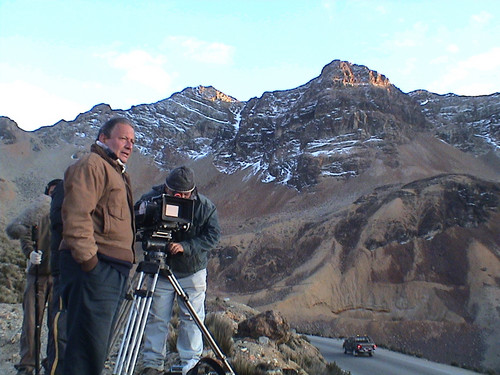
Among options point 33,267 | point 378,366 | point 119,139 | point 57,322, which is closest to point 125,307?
point 57,322

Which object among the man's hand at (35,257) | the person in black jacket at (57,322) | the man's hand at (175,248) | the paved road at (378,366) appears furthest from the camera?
the paved road at (378,366)

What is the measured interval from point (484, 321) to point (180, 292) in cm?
3314

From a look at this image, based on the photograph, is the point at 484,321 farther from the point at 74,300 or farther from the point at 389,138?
the point at 389,138

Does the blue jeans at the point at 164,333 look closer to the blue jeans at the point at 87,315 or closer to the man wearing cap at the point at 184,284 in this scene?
the man wearing cap at the point at 184,284

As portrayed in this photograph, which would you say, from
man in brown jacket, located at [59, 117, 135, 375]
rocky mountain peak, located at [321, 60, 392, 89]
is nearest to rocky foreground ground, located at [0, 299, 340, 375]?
man in brown jacket, located at [59, 117, 135, 375]

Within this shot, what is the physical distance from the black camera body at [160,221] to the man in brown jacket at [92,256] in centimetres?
39

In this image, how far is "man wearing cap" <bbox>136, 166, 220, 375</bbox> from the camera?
4.39 metres

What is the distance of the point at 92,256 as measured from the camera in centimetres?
320

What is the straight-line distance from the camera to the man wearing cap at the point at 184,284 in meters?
4.39

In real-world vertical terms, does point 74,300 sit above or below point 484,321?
above

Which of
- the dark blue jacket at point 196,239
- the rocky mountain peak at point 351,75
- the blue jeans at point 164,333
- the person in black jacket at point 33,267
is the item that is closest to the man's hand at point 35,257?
the person in black jacket at point 33,267

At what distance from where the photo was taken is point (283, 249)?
47.5m

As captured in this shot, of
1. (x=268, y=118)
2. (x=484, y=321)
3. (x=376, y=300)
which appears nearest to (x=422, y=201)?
(x=376, y=300)

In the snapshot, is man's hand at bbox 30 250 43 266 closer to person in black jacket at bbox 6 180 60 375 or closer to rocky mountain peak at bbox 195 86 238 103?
person in black jacket at bbox 6 180 60 375
